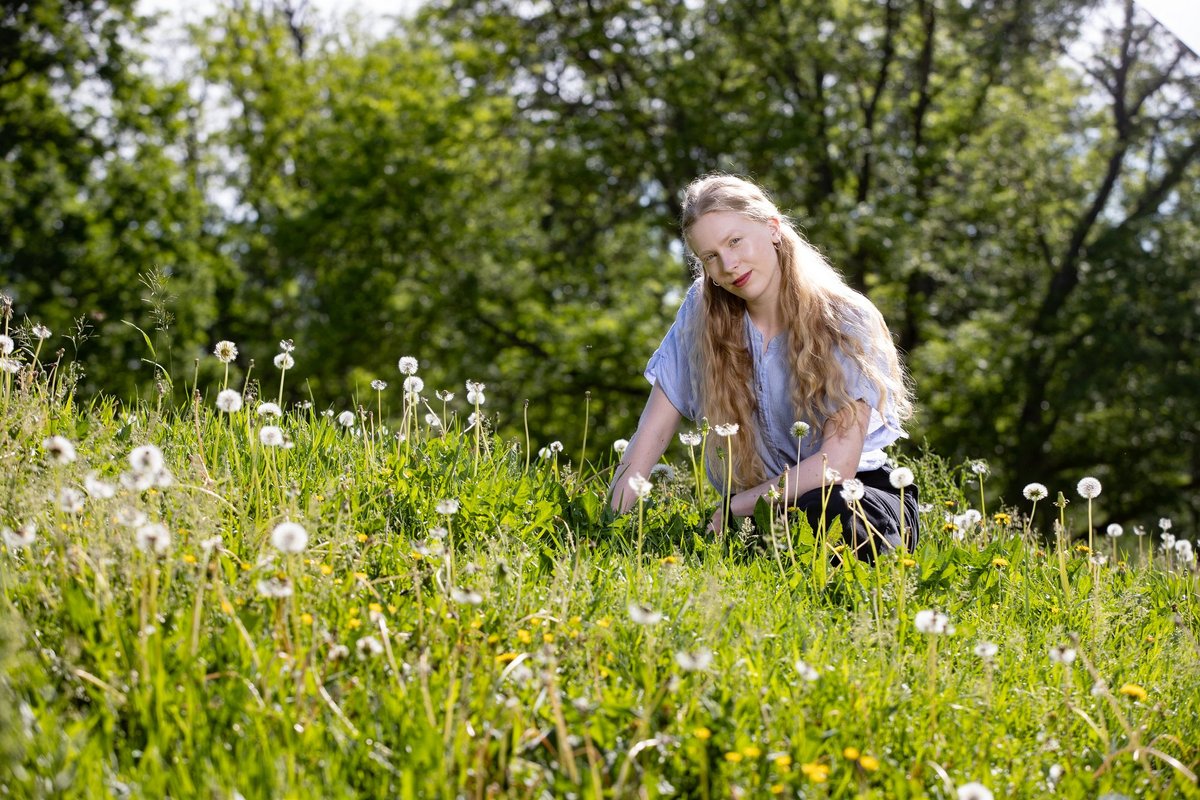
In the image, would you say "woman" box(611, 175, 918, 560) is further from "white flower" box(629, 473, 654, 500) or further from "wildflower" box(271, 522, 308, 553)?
"wildflower" box(271, 522, 308, 553)

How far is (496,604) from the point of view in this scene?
9.29 feet

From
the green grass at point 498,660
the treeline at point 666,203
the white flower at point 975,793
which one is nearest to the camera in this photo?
the white flower at point 975,793

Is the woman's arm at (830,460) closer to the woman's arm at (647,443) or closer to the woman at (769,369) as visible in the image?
the woman at (769,369)

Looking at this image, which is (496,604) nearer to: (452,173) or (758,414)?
(758,414)

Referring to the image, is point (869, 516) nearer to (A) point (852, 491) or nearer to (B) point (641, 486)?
(A) point (852, 491)

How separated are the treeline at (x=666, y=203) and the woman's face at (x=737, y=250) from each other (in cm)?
1021

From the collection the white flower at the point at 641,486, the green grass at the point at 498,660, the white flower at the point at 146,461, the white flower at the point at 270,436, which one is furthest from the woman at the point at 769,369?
the white flower at the point at 146,461

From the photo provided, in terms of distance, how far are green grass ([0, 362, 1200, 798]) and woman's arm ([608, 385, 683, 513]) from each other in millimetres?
469

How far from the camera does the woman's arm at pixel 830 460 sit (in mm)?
3836

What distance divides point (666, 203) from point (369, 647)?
44.9 ft

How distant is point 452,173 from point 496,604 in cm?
1484

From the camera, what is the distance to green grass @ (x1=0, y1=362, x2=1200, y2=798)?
216 centimetres

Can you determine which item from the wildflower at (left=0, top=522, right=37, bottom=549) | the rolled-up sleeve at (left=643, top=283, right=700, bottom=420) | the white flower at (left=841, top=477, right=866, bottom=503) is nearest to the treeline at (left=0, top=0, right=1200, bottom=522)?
the rolled-up sleeve at (left=643, top=283, right=700, bottom=420)

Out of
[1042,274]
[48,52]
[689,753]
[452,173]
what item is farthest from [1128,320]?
[48,52]
